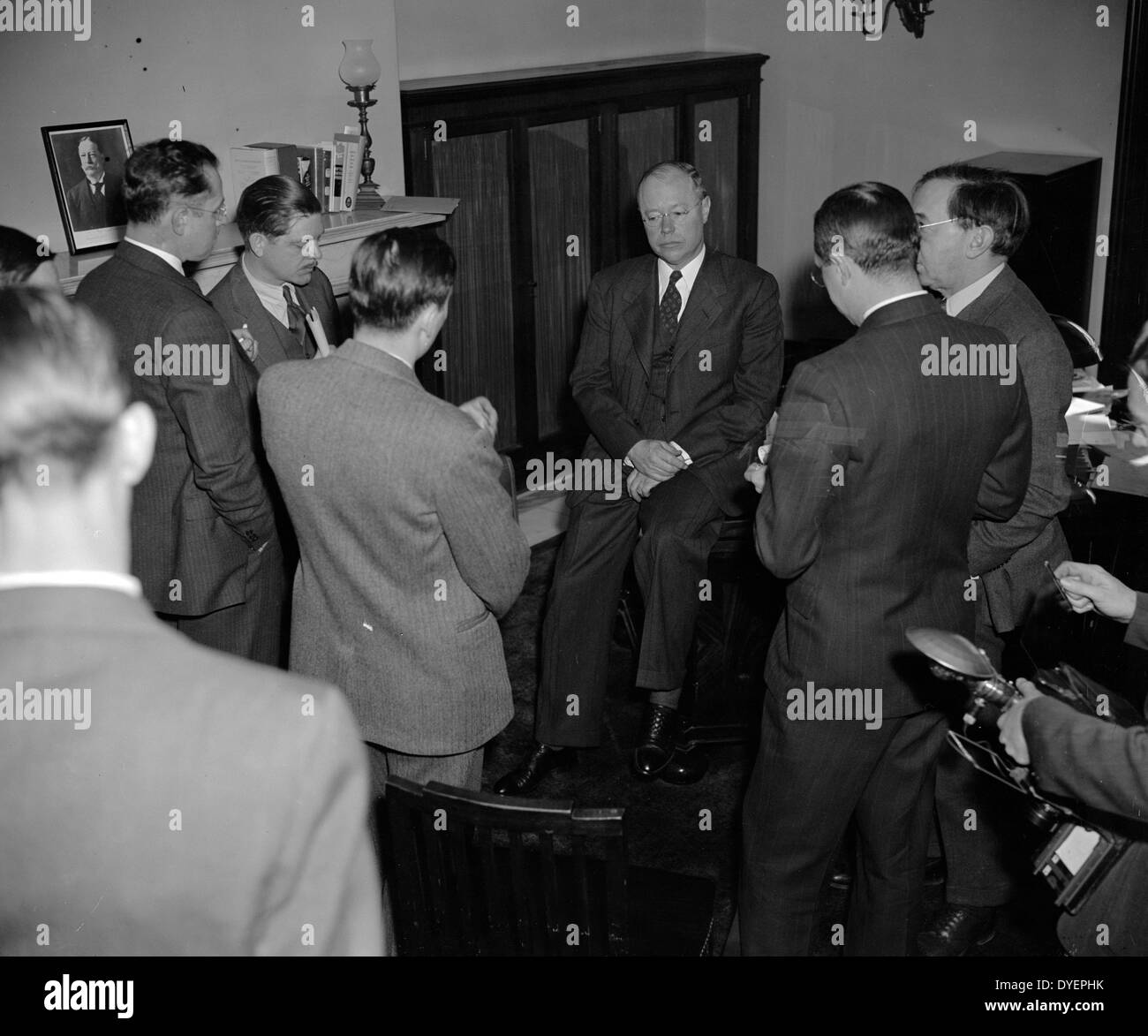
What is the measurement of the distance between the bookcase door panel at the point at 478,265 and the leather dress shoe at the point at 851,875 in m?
3.03

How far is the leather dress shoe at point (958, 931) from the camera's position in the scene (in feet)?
8.95

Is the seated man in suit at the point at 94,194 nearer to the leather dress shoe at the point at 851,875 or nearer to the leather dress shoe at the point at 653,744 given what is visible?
the leather dress shoe at the point at 653,744

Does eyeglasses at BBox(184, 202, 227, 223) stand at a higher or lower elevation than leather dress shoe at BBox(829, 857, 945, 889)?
higher

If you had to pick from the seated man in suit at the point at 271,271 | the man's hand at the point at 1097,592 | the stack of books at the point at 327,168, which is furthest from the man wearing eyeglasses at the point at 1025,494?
the stack of books at the point at 327,168

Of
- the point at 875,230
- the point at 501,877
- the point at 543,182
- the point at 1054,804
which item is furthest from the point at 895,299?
the point at 543,182

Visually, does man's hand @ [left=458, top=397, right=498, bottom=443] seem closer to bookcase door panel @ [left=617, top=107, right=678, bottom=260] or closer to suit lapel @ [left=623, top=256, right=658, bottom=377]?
suit lapel @ [left=623, top=256, right=658, bottom=377]

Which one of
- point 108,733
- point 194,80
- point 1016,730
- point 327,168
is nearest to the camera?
point 108,733

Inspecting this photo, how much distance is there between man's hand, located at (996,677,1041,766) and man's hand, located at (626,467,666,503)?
1.64 meters

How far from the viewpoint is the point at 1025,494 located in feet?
8.13

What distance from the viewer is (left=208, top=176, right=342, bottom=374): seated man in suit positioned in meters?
3.10

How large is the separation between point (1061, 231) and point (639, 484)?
10.1ft

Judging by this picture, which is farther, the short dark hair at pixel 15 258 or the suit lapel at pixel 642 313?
the suit lapel at pixel 642 313

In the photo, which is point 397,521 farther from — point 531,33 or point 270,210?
point 531,33

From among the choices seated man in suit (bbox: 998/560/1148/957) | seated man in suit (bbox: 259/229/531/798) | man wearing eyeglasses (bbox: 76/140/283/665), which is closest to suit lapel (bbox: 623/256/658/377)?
man wearing eyeglasses (bbox: 76/140/283/665)
